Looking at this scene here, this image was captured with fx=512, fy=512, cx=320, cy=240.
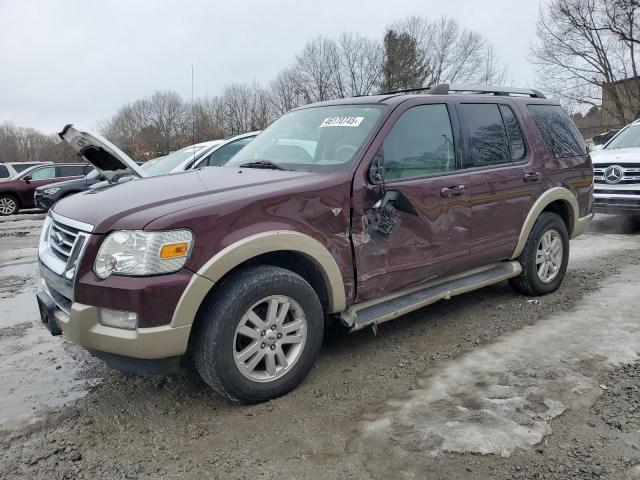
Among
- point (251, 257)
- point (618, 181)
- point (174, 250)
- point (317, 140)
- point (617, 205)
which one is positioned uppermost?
point (317, 140)

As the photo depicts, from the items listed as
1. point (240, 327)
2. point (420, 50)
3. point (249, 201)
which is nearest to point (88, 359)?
point (240, 327)

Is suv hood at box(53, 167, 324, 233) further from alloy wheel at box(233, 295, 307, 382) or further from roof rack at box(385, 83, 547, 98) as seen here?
roof rack at box(385, 83, 547, 98)

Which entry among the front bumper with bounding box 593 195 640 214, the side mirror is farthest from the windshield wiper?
the front bumper with bounding box 593 195 640 214

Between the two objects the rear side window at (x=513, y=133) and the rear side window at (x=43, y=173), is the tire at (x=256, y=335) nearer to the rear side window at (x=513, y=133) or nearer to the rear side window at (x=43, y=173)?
the rear side window at (x=513, y=133)

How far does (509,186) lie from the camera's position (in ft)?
14.4

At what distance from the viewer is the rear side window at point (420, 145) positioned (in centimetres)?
365

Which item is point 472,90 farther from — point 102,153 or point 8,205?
point 8,205

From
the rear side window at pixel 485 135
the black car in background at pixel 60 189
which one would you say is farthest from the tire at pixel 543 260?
the black car in background at pixel 60 189

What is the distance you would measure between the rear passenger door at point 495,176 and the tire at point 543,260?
0.93 ft

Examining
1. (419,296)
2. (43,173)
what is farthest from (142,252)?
(43,173)

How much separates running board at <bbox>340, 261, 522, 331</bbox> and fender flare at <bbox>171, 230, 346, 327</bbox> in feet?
0.53

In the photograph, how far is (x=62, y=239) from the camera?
307cm

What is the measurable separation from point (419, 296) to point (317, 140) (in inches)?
55.5

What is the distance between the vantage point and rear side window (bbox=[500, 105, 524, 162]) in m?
4.55
